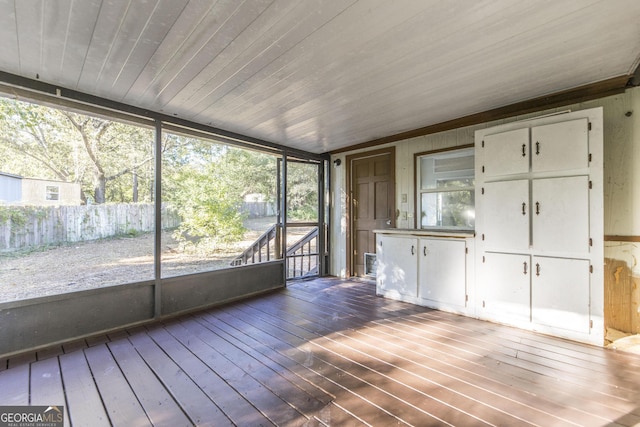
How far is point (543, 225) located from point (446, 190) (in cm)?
134

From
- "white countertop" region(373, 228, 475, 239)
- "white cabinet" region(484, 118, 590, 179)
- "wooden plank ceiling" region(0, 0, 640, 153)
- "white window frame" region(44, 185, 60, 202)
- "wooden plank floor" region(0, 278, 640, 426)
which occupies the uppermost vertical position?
"wooden plank ceiling" region(0, 0, 640, 153)

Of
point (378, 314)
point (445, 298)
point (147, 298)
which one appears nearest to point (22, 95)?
point (147, 298)

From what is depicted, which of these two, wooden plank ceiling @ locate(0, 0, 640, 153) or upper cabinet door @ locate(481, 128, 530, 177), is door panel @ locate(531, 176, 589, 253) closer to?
upper cabinet door @ locate(481, 128, 530, 177)

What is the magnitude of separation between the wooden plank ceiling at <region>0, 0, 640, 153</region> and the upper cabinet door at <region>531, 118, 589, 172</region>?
406mm

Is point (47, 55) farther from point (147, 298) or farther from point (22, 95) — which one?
point (147, 298)

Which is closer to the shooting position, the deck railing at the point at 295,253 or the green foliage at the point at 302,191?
the green foliage at the point at 302,191

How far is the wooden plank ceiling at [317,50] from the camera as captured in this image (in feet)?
5.28

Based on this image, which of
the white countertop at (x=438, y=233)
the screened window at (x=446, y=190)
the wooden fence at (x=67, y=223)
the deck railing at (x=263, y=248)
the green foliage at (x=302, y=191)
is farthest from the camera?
the green foliage at (x=302, y=191)

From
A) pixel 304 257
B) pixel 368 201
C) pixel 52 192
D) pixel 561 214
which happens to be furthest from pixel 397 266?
pixel 52 192

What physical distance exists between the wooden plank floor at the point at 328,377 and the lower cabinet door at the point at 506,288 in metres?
0.18

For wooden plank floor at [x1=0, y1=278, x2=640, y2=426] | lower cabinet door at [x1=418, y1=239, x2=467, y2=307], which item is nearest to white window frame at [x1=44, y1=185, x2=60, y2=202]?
wooden plank floor at [x1=0, y1=278, x2=640, y2=426]

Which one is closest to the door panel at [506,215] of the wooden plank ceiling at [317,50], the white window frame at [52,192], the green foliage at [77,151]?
the wooden plank ceiling at [317,50]

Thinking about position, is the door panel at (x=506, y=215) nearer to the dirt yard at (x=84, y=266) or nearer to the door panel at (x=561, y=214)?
the door panel at (x=561, y=214)

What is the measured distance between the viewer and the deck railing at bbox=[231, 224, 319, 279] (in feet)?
17.1
